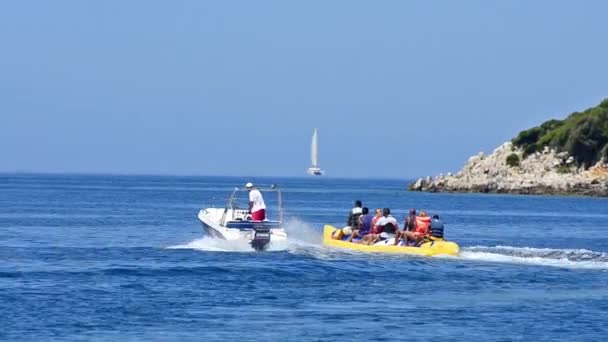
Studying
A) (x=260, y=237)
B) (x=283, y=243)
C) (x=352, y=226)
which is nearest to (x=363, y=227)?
(x=352, y=226)

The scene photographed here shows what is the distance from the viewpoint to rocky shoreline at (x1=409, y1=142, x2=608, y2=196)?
114062 mm

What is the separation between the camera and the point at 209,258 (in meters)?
37.4

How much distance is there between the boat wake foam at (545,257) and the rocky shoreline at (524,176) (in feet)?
243

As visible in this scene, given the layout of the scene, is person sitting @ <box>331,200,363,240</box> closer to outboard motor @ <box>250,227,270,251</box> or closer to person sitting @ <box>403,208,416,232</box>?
person sitting @ <box>403,208,416,232</box>

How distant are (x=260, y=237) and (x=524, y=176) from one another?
85.0 meters

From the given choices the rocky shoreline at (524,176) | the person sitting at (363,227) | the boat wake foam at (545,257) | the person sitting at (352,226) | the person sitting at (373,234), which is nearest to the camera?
the boat wake foam at (545,257)

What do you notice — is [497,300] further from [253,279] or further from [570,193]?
[570,193]

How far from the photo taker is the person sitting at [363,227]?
4012 cm

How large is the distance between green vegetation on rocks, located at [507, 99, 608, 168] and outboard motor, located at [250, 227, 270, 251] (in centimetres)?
8041

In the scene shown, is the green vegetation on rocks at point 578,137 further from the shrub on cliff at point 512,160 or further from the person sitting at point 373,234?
the person sitting at point 373,234

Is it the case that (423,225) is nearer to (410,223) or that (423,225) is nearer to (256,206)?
(410,223)

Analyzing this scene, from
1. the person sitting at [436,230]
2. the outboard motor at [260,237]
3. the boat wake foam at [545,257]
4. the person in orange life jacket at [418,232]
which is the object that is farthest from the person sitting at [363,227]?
the outboard motor at [260,237]

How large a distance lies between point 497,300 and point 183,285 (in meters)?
7.05

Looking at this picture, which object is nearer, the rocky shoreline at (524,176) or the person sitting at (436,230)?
the person sitting at (436,230)
